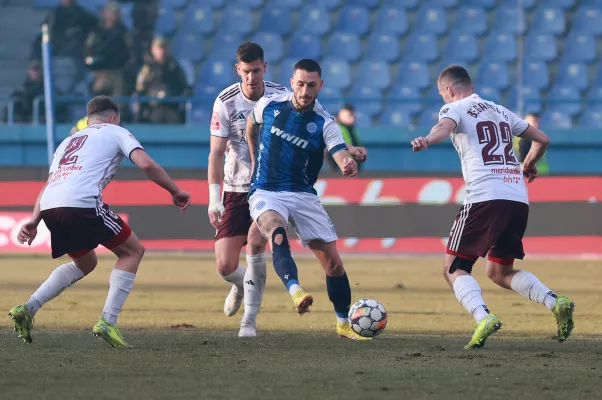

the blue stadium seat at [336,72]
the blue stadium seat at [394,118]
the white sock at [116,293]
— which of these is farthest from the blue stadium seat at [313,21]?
the white sock at [116,293]

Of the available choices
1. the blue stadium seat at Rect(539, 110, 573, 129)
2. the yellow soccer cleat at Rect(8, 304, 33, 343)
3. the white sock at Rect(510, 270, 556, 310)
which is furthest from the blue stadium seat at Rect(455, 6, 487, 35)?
the yellow soccer cleat at Rect(8, 304, 33, 343)

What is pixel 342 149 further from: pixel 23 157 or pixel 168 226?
pixel 23 157

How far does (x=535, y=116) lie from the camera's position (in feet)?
59.0

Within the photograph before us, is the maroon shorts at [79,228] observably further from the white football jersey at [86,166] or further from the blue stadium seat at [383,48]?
the blue stadium seat at [383,48]

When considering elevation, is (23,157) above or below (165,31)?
below

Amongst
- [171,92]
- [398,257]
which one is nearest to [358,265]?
[398,257]

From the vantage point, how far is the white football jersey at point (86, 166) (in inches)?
299

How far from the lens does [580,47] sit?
22781 mm

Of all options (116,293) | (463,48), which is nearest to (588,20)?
(463,48)

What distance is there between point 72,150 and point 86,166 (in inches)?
7.3

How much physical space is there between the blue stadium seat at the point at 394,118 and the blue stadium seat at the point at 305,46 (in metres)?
1.74

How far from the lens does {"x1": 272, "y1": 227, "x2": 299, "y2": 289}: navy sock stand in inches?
303

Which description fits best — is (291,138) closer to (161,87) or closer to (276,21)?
(161,87)

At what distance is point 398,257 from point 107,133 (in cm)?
1015
